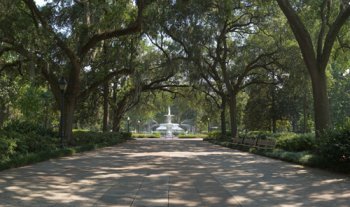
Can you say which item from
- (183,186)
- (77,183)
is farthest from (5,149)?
(183,186)

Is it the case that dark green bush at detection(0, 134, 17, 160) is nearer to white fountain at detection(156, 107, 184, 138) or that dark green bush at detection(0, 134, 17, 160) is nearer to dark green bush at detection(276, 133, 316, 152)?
dark green bush at detection(276, 133, 316, 152)

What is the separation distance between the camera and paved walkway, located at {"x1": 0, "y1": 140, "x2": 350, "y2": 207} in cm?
854

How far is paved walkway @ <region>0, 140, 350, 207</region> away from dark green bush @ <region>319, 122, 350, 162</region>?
63 centimetres

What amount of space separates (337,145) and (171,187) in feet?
17.5

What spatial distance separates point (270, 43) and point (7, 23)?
20.9m

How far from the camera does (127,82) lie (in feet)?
144

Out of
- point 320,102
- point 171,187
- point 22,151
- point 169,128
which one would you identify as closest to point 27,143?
point 22,151

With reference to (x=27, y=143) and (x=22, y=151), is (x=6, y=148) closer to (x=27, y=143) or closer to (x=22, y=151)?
(x=22, y=151)

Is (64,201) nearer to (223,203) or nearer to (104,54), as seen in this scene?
(223,203)

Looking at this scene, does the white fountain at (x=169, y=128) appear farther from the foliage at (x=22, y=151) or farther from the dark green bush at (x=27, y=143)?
the dark green bush at (x=27, y=143)

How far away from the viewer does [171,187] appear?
1061 centimetres

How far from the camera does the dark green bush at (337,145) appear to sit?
12531 millimetres

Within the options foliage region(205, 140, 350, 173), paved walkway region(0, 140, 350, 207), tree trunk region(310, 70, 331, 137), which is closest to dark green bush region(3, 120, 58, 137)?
paved walkway region(0, 140, 350, 207)

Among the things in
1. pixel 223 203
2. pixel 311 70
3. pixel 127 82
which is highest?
pixel 127 82
